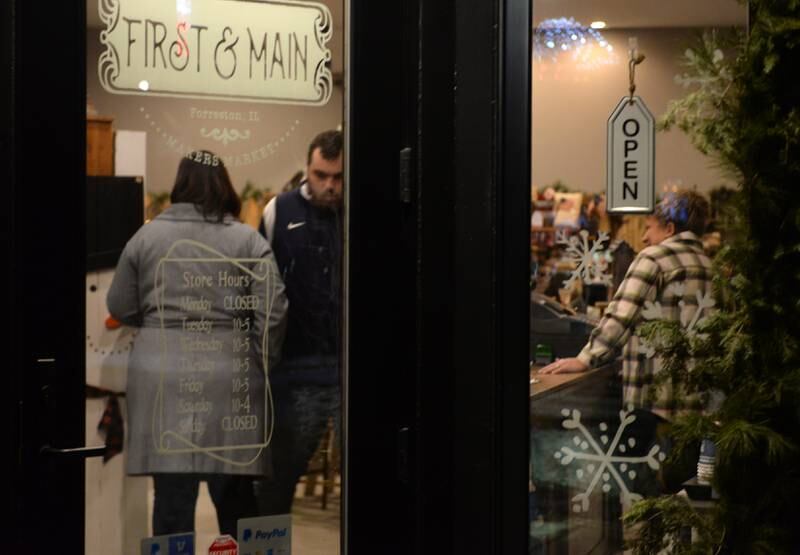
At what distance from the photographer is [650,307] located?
2.63m

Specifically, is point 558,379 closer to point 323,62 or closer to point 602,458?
point 602,458

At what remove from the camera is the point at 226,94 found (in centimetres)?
246

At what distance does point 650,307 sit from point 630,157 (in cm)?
38

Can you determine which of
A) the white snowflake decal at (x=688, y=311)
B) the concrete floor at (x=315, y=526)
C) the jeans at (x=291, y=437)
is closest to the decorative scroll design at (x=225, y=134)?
the jeans at (x=291, y=437)

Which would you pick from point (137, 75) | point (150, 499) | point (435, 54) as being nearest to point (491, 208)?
point (435, 54)

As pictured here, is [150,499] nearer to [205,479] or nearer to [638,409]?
[205,479]

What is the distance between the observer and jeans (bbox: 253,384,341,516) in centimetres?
251

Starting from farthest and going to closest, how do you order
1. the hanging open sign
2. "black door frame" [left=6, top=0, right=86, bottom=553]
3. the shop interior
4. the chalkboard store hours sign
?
the hanging open sign → the shop interior → the chalkboard store hours sign → "black door frame" [left=6, top=0, right=86, bottom=553]

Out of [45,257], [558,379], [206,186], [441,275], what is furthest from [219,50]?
[558,379]

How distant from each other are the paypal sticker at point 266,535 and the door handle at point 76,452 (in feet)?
1.28

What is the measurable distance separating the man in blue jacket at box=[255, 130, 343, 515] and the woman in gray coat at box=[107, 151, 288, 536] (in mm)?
32

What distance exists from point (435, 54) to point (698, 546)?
4.57 feet

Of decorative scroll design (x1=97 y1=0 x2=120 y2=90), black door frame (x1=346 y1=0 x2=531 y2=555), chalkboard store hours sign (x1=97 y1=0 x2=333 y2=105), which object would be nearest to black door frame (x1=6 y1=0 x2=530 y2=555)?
black door frame (x1=346 y1=0 x2=531 y2=555)

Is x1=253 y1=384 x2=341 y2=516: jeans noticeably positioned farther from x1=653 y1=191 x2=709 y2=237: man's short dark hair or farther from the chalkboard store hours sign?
x1=653 y1=191 x2=709 y2=237: man's short dark hair
